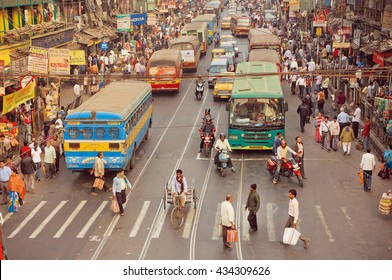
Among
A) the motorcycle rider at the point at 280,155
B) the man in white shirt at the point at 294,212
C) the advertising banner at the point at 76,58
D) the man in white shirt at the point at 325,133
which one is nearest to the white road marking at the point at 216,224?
the man in white shirt at the point at 294,212

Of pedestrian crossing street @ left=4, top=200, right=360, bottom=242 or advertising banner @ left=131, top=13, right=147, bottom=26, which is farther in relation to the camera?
advertising banner @ left=131, top=13, right=147, bottom=26

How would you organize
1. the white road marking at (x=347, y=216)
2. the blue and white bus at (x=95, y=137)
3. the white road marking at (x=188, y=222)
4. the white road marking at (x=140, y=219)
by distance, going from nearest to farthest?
the white road marking at (x=188, y=222)
the white road marking at (x=140, y=219)
the white road marking at (x=347, y=216)
the blue and white bus at (x=95, y=137)

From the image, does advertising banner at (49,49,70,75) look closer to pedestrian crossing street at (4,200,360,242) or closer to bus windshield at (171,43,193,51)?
pedestrian crossing street at (4,200,360,242)

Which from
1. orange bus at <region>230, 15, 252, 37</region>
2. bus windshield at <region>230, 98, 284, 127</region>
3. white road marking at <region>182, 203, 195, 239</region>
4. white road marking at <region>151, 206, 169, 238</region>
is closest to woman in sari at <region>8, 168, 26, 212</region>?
white road marking at <region>151, 206, 169, 238</region>

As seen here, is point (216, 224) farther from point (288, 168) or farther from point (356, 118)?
point (356, 118)

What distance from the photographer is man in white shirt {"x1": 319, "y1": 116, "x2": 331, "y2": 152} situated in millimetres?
28641

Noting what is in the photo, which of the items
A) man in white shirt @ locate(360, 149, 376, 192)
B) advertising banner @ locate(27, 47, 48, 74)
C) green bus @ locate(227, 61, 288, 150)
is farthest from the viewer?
advertising banner @ locate(27, 47, 48, 74)

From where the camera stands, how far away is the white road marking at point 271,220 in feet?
61.5

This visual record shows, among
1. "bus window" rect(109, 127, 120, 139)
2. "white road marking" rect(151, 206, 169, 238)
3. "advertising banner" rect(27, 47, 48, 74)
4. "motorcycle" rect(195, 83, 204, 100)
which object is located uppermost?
"advertising banner" rect(27, 47, 48, 74)

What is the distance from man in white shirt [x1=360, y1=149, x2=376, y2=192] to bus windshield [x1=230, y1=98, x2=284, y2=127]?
5517mm

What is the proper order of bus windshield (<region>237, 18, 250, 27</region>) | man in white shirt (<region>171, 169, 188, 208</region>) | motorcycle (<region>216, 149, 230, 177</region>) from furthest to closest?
bus windshield (<region>237, 18, 250, 27</region>)
motorcycle (<region>216, 149, 230, 177</region>)
man in white shirt (<region>171, 169, 188, 208</region>)

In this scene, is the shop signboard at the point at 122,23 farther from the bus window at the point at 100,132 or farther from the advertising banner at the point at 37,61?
the bus window at the point at 100,132

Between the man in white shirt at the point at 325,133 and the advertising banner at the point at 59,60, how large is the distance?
40.7 ft

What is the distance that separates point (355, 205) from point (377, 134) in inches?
364
